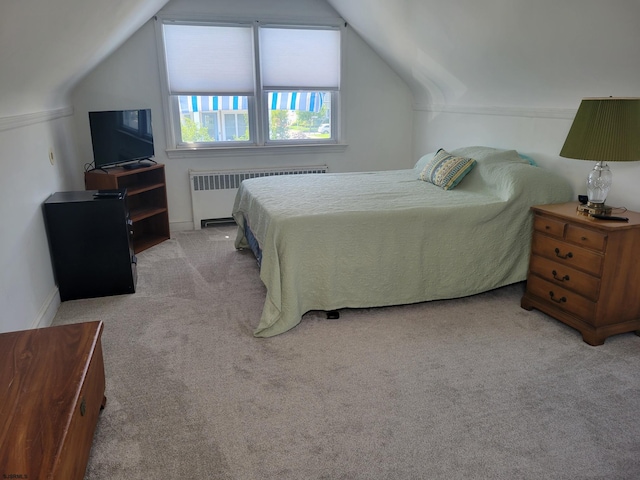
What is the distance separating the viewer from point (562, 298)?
280 cm

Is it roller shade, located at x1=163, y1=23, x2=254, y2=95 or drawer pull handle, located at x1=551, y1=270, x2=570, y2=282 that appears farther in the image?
roller shade, located at x1=163, y1=23, x2=254, y2=95

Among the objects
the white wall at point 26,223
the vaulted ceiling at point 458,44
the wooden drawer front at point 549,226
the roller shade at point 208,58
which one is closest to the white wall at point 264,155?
the roller shade at point 208,58

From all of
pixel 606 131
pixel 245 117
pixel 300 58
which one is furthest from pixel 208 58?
pixel 606 131

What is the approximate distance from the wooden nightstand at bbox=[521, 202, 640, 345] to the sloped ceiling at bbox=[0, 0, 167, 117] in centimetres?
285

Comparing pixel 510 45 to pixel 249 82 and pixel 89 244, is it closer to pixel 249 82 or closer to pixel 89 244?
pixel 249 82

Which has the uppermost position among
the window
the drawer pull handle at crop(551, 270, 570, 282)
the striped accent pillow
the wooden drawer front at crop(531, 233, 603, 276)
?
the window

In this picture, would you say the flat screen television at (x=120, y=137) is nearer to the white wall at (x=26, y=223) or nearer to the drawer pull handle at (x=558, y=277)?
the white wall at (x=26, y=223)

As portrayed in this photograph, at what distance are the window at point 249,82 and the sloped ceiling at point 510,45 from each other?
2.04 ft

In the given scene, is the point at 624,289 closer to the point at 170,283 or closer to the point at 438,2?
the point at 438,2

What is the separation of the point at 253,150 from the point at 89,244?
229 centimetres

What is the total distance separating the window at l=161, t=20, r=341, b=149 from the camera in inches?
186

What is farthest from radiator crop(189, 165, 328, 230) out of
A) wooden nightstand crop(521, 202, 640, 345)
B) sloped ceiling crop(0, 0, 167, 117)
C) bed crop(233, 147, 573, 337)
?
wooden nightstand crop(521, 202, 640, 345)

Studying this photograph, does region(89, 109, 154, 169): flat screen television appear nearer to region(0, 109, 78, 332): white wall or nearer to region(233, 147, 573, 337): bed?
region(0, 109, 78, 332): white wall

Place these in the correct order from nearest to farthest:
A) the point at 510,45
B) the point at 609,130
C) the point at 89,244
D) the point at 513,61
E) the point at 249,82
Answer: the point at 609,130 → the point at 89,244 → the point at 510,45 → the point at 513,61 → the point at 249,82
